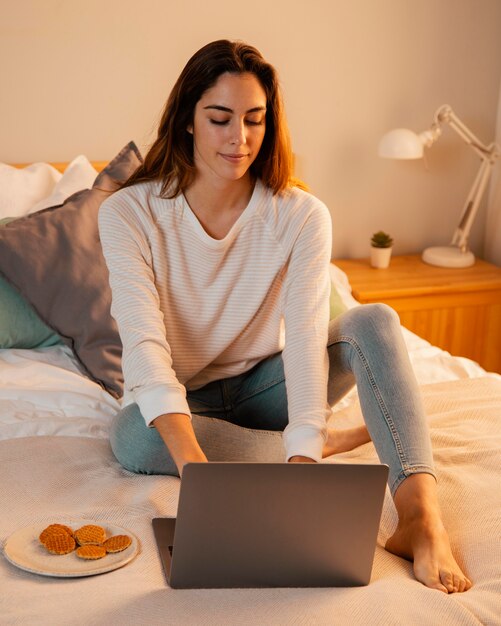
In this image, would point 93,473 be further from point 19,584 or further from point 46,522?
point 19,584

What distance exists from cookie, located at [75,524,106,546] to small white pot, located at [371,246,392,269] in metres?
1.85

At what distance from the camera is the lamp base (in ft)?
9.98

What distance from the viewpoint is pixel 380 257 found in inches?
118

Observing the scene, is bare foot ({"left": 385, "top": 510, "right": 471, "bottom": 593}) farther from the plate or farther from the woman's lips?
the woman's lips

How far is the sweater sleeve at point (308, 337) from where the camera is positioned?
146 cm

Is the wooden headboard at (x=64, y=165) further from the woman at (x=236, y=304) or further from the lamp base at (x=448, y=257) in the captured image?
the lamp base at (x=448, y=257)

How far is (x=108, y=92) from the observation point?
2689 mm

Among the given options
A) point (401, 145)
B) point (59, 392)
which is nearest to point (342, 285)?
point (401, 145)

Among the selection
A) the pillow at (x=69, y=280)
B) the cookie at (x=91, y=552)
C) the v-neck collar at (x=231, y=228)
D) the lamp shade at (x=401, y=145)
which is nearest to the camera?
the cookie at (x=91, y=552)

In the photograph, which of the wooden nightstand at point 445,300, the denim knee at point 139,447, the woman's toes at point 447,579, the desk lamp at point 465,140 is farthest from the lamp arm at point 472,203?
the woman's toes at point 447,579

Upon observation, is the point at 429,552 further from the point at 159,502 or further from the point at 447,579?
the point at 159,502

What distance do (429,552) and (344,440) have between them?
41 cm

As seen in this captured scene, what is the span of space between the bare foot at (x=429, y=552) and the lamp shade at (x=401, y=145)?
1.65m

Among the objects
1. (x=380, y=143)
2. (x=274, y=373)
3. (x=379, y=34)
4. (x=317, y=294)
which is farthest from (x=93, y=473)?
(x=379, y=34)
